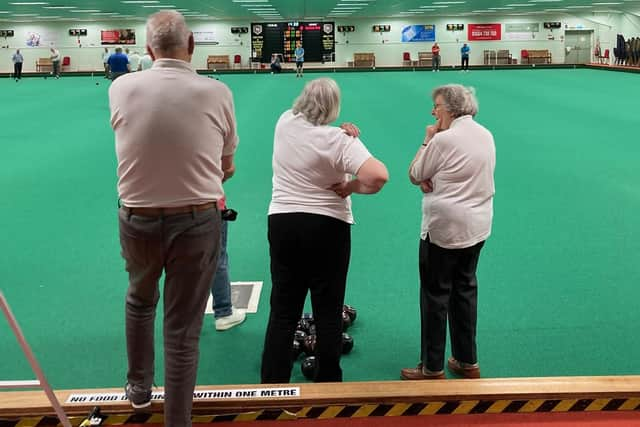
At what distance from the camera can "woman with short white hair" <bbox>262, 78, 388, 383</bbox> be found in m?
3.00

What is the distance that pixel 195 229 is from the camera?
8.45 feet

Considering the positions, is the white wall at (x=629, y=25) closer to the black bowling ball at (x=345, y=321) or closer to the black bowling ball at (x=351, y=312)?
the black bowling ball at (x=351, y=312)

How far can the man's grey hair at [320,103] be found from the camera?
9.89 feet

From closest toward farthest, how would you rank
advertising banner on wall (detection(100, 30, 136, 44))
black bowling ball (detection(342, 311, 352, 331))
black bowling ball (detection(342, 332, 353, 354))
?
black bowling ball (detection(342, 332, 353, 354)), black bowling ball (detection(342, 311, 352, 331)), advertising banner on wall (detection(100, 30, 136, 44))

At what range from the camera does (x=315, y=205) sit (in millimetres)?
3096

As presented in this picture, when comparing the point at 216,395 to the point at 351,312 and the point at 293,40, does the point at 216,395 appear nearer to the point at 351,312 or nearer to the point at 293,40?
the point at 351,312

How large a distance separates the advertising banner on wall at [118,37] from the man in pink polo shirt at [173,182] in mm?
44620

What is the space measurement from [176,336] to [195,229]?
1.57 feet

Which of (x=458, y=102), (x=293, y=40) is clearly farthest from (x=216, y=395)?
(x=293, y=40)

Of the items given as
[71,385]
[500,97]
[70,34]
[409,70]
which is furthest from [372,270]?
[70,34]

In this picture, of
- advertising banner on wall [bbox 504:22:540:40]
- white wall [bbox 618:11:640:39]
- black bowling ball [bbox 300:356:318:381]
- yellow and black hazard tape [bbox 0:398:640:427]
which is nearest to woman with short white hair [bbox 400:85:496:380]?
yellow and black hazard tape [bbox 0:398:640:427]

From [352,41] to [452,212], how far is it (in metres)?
42.6

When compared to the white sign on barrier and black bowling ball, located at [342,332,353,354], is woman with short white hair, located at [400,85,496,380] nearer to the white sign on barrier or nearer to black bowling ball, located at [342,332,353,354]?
black bowling ball, located at [342,332,353,354]

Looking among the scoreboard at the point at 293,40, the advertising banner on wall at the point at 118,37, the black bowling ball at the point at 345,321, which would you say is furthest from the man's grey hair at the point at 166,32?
the advertising banner on wall at the point at 118,37
